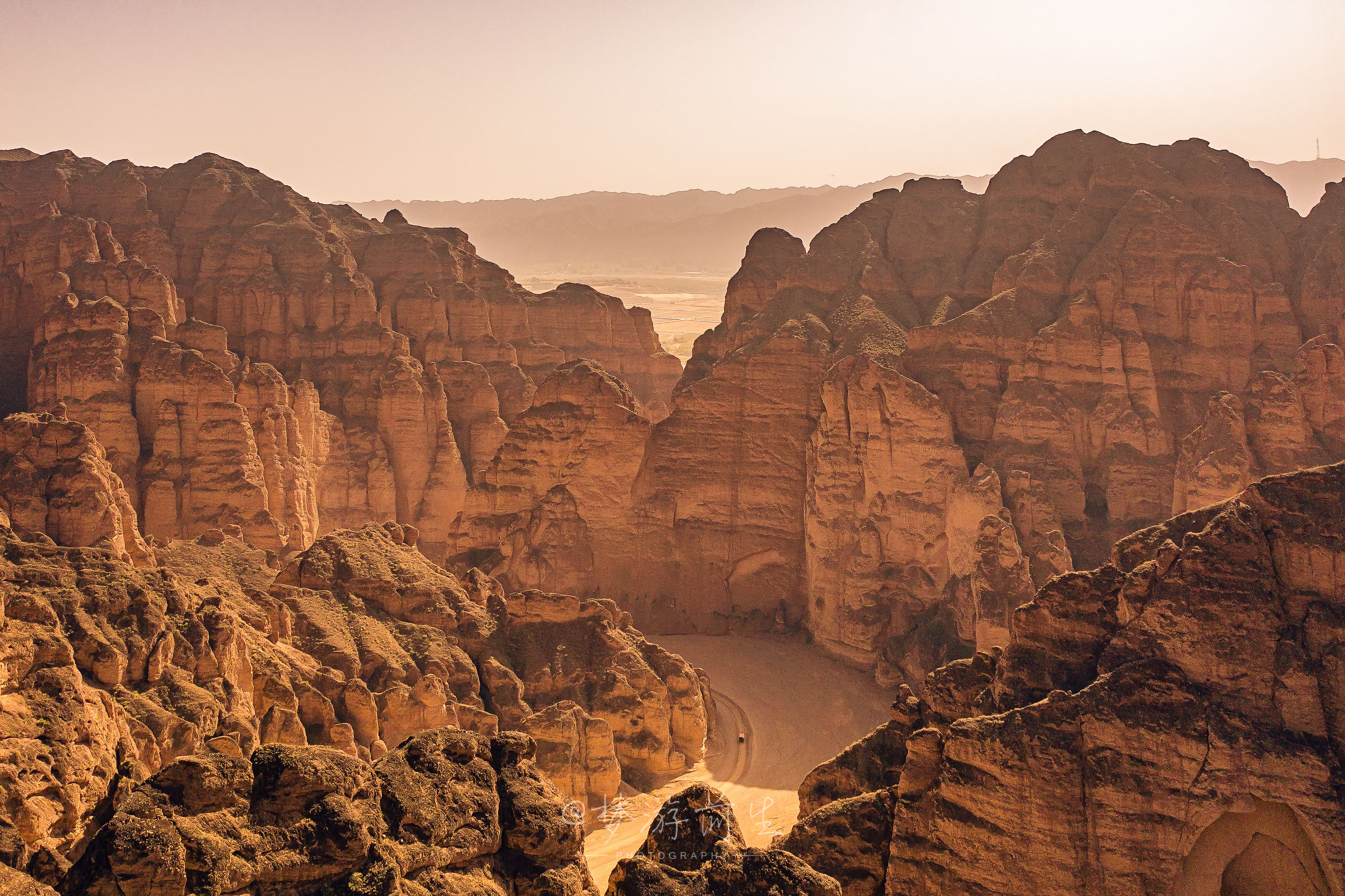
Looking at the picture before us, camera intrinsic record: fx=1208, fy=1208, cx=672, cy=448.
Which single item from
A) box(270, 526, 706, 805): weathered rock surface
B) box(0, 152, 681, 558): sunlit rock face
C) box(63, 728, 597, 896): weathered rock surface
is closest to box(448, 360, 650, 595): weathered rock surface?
box(0, 152, 681, 558): sunlit rock face

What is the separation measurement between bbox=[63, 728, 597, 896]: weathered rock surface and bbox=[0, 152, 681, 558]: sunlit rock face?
34.7 m

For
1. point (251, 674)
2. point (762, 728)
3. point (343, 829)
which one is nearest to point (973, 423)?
point (762, 728)

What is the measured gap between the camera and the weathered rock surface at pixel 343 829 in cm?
1336

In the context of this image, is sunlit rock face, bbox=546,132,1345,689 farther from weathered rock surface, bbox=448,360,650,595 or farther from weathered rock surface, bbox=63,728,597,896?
weathered rock surface, bbox=63,728,597,896

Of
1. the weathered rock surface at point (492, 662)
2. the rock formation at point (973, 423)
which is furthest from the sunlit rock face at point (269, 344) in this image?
the weathered rock surface at point (492, 662)

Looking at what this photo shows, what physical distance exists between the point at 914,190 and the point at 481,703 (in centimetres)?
3907

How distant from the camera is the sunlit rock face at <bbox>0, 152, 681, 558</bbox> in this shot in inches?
1895

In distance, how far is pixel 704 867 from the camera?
593 inches

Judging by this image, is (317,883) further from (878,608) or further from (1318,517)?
(878,608)

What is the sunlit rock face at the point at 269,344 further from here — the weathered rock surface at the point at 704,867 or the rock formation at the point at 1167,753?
the weathered rock surface at the point at 704,867

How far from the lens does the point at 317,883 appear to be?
13.9 meters

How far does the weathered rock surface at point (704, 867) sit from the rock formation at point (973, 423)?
2559cm

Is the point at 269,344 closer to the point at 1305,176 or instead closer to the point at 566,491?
the point at 566,491

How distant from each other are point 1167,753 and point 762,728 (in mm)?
24777
